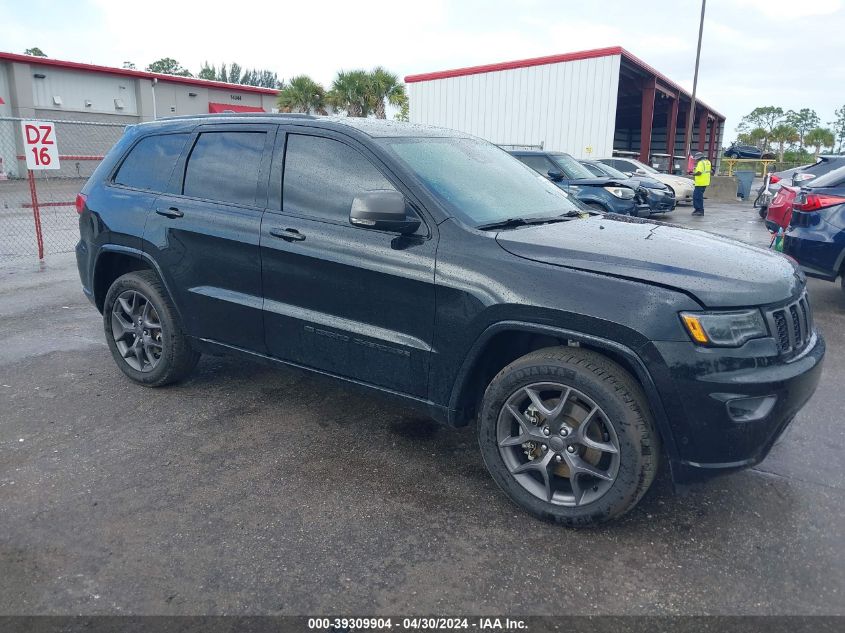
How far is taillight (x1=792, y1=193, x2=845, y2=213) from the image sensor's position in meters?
6.60

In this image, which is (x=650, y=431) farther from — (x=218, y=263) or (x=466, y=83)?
(x=466, y=83)

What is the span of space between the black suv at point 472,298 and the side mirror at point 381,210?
0.03 feet

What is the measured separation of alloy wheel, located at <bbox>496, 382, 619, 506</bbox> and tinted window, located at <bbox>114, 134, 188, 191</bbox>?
2795mm

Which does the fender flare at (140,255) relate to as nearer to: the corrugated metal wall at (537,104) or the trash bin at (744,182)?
the corrugated metal wall at (537,104)

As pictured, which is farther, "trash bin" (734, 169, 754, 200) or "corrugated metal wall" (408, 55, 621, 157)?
"trash bin" (734, 169, 754, 200)

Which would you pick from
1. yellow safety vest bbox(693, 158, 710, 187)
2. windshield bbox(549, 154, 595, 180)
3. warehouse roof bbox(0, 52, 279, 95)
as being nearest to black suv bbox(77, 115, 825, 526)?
windshield bbox(549, 154, 595, 180)

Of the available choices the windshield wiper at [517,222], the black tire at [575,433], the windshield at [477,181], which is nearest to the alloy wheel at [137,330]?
the windshield at [477,181]

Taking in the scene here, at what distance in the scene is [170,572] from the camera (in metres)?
2.68

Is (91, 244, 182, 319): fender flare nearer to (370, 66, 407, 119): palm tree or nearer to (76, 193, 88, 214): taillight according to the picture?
(76, 193, 88, 214): taillight

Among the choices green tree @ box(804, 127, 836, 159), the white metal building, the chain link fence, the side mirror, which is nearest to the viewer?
the side mirror

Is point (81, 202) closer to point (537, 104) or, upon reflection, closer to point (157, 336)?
point (157, 336)

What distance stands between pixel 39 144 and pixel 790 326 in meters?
9.64

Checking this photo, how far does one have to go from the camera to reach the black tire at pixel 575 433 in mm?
2805

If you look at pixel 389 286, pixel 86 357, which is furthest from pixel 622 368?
pixel 86 357
